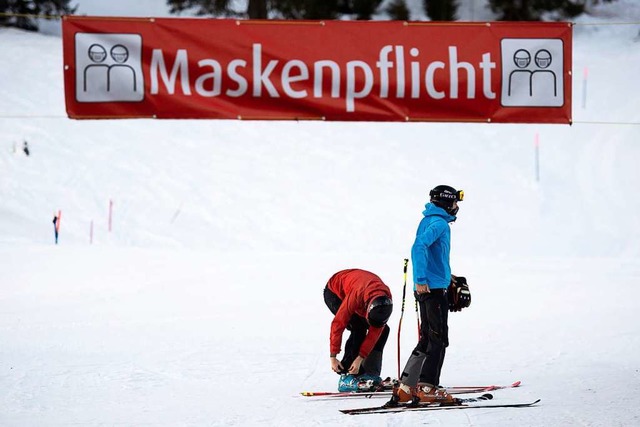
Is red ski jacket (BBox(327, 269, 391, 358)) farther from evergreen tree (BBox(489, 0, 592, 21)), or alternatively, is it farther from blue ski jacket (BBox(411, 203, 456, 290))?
evergreen tree (BBox(489, 0, 592, 21))

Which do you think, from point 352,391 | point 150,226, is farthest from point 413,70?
point 150,226

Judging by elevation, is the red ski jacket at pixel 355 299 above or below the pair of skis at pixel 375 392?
above

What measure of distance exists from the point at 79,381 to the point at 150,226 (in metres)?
13.7

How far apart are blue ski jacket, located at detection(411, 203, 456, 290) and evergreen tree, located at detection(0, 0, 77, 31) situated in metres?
31.6

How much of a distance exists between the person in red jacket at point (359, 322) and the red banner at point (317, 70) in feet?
6.77

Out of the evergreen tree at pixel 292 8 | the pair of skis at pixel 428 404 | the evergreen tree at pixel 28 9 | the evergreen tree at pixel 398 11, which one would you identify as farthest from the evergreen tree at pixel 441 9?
the pair of skis at pixel 428 404

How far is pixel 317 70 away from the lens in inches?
390

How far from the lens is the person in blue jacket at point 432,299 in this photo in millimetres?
7879

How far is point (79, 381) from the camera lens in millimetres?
9203

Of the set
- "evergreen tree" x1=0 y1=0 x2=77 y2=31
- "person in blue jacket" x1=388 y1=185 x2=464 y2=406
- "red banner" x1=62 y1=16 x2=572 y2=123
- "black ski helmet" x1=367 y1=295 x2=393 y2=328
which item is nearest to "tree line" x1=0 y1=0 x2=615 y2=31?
"evergreen tree" x1=0 y1=0 x2=77 y2=31

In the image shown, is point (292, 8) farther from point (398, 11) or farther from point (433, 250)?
point (433, 250)

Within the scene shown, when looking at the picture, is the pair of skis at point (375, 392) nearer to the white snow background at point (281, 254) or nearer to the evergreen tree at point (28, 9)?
the white snow background at point (281, 254)

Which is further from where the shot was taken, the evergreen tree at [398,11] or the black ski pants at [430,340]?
the evergreen tree at [398,11]

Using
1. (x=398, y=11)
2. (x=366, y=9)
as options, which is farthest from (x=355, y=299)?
(x=398, y=11)
